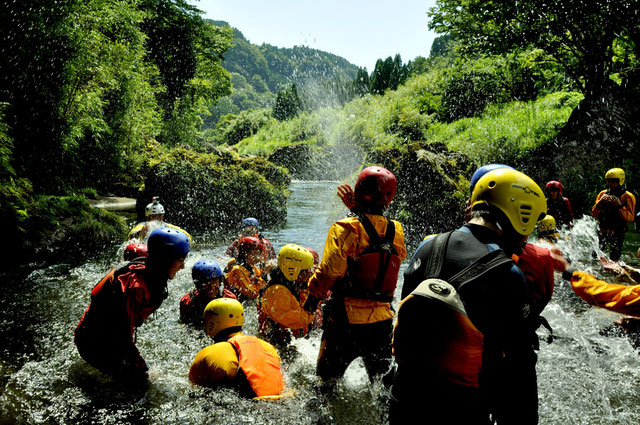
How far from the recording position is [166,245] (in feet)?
9.82

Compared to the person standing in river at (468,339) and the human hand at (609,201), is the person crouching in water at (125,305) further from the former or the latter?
the human hand at (609,201)

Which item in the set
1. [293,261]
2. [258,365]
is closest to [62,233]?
[293,261]

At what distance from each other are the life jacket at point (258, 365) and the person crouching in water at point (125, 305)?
764 mm

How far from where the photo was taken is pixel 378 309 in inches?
126

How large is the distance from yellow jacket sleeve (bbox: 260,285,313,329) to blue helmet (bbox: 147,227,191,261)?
5.17 feet

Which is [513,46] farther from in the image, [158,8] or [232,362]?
[158,8]

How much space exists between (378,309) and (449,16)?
59.4 feet

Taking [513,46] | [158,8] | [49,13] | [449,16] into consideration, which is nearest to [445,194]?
[513,46]

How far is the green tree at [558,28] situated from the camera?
14008 millimetres

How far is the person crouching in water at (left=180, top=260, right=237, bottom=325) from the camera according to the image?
4785 mm

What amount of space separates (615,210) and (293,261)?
7568mm

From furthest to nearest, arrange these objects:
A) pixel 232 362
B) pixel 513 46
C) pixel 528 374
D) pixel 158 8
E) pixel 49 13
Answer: pixel 158 8 → pixel 513 46 → pixel 49 13 → pixel 232 362 → pixel 528 374

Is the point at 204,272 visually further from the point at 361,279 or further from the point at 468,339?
the point at 468,339

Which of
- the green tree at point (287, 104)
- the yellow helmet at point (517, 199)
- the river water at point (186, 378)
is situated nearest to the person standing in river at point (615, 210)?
the river water at point (186, 378)
